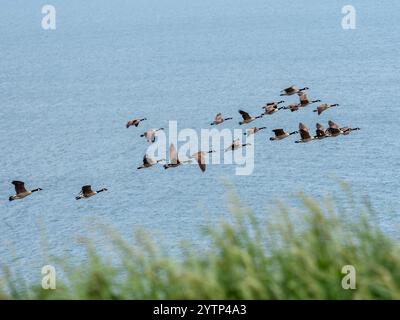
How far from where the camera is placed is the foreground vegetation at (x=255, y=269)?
46.6 feet

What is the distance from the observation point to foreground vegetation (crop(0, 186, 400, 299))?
46.6ft

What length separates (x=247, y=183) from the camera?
114 m

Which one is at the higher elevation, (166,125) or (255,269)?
(255,269)

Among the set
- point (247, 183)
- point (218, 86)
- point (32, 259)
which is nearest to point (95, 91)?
point (218, 86)

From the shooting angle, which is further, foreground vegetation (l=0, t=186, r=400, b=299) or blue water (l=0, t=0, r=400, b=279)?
blue water (l=0, t=0, r=400, b=279)

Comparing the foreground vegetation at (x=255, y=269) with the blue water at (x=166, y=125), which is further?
the blue water at (x=166, y=125)

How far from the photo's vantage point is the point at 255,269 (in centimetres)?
1485

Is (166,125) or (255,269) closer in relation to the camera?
(255,269)
